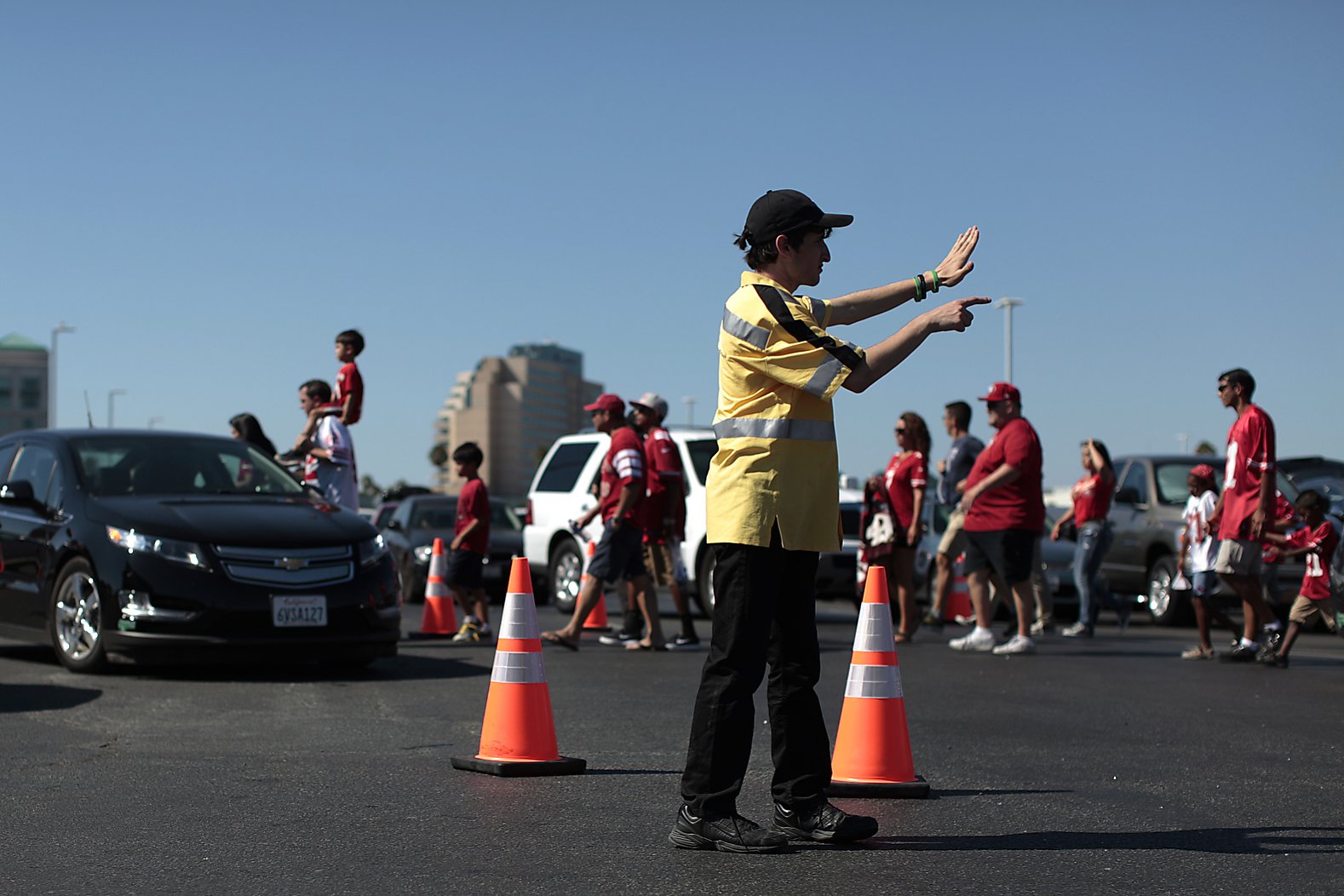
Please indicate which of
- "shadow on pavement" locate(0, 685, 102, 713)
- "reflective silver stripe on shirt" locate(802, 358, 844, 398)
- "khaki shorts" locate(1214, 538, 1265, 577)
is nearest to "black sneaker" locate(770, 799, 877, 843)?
"reflective silver stripe on shirt" locate(802, 358, 844, 398)

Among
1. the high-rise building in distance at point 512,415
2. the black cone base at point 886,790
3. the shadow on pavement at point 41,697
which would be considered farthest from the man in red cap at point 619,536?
the high-rise building in distance at point 512,415

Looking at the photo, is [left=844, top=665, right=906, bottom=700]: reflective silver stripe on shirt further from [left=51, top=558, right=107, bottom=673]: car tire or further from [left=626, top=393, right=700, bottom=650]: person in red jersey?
[left=626, top=393, right=700, bottom=650]: person in red jersey

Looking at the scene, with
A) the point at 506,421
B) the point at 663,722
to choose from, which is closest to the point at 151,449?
the point at 663,722

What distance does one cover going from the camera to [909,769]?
6180mm

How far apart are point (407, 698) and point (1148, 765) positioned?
13.0 ft

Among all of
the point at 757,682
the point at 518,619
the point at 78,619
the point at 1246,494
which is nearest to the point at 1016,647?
the point at 1246,494

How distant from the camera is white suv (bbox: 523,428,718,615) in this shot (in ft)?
56.6

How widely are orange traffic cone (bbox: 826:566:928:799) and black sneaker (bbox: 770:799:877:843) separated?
849 mm

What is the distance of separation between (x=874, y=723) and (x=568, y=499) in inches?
487

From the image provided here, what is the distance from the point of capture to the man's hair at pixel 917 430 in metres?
14.3

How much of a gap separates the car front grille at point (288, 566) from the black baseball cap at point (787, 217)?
566 centimetres

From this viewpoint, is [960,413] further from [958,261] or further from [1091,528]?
[958,261]

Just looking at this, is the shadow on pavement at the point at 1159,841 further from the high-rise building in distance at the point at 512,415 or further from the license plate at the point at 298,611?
A: the high-rise building in distance at the point at 512,415

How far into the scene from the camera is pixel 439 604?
581 inches
